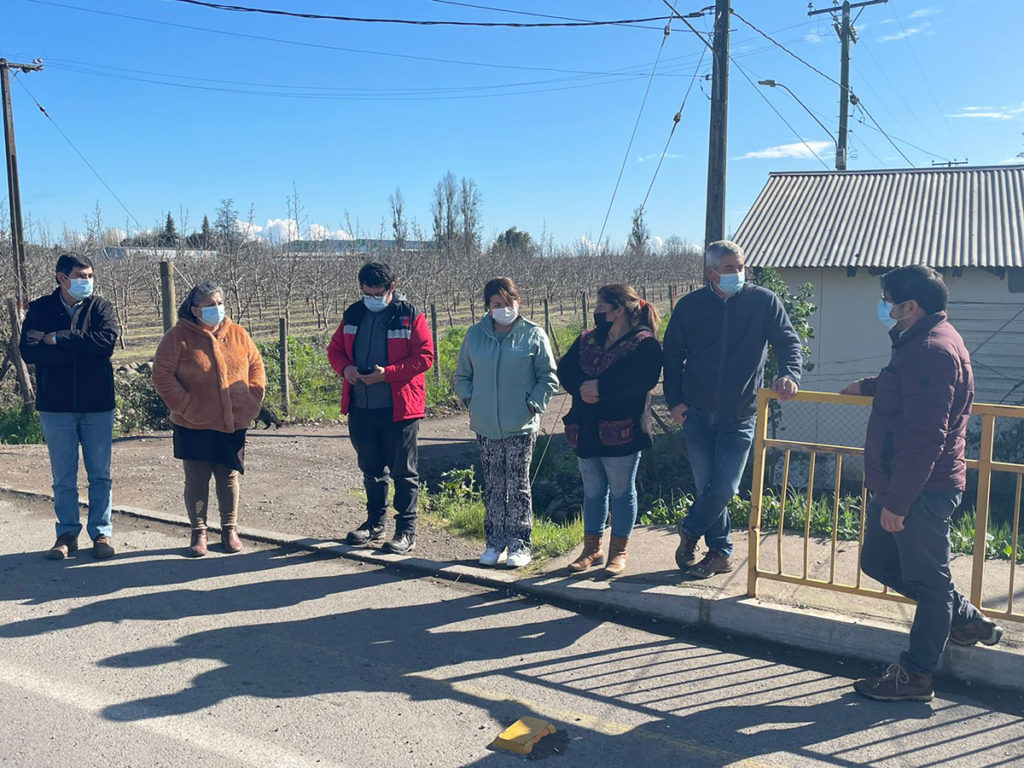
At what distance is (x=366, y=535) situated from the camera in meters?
5.77

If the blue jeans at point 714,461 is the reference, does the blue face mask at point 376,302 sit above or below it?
above

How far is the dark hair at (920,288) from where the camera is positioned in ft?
11.5

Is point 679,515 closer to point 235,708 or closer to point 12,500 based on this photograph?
point 235,708

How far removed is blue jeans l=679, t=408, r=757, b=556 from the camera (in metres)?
4.62

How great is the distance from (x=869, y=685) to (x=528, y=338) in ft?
8.48

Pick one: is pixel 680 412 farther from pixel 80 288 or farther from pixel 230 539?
pixel 80 288

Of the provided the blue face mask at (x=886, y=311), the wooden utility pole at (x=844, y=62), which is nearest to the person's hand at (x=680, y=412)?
the blue face mask at (x=886, y=311)

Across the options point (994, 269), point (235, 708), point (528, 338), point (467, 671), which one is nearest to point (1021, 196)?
point (994, 269)

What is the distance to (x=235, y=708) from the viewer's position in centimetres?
353

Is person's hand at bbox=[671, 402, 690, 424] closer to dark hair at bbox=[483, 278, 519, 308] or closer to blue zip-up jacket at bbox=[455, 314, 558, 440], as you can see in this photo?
blue zip-up jacket at bbox=[455, 314, 558, 440]

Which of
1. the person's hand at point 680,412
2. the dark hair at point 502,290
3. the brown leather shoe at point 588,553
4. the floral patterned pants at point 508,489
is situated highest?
the dark hair at point 502,290

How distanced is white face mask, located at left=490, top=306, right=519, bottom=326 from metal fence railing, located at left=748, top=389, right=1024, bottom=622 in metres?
1.56

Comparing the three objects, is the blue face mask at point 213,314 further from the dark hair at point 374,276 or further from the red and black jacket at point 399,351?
the dark hair at point 374,276

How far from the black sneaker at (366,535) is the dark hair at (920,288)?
11.8 ft
